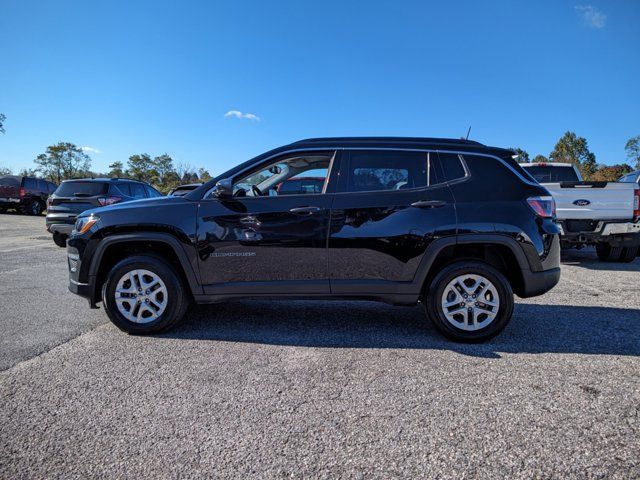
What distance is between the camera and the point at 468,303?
12.4 ft

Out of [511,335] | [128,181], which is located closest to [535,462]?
[511,335]

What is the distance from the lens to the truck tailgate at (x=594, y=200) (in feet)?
24.3

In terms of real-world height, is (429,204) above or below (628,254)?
above

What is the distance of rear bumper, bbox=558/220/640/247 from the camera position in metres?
7.45

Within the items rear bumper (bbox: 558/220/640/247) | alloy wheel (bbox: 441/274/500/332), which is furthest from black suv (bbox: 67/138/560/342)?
rear bumper (bbox: 558/220/640/247)

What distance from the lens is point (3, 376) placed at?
121 inches

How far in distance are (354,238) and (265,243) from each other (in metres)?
0.84

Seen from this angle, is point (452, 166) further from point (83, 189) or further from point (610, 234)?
point (83, 189)

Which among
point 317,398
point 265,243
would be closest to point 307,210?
point 265,243

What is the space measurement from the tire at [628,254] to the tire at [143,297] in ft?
28.4

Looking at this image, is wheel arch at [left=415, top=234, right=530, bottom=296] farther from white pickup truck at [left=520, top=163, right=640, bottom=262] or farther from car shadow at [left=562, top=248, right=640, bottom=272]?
car shadow at [left=562, top=248, right=640, bottom=272]

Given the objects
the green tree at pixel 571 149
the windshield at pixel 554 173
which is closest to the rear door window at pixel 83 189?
the windshield at pixel 554 173

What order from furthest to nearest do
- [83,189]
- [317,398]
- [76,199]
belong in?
[83,189]
[76,199]
[317,398]

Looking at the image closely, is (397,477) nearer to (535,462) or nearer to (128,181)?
(535,462)
